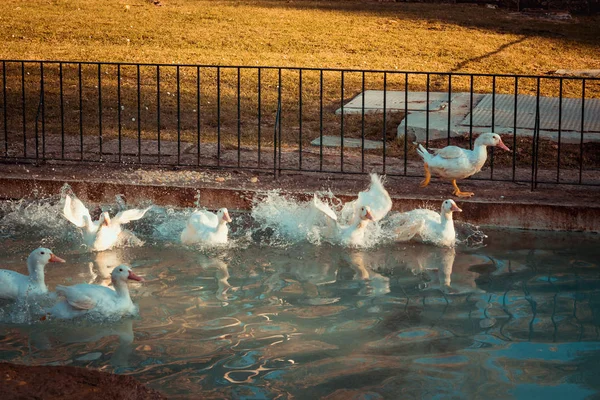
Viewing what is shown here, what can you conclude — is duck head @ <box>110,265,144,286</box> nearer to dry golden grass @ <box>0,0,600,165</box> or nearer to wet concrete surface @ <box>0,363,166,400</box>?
wet concrete surface @ <box>0,363,166,400</box>

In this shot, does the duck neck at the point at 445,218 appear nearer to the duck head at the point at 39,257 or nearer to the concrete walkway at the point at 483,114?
the concrete walkway at the point at 483,114

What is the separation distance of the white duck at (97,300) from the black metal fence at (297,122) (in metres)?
2.82

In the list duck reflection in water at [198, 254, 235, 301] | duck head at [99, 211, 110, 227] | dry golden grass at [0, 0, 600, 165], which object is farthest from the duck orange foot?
duck head at [99, 211, 110, 227]

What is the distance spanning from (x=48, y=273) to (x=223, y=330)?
190 cm

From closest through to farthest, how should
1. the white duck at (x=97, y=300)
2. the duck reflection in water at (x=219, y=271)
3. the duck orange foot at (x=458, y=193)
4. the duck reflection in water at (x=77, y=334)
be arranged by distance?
the duck reflection in water at (x=77, y=334) < the white duck at (x=97, y=300) < the duck reflection in water at (x=219, y=271) < the duck orange foot at (x=458, y=193)

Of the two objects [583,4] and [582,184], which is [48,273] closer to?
[582,184]

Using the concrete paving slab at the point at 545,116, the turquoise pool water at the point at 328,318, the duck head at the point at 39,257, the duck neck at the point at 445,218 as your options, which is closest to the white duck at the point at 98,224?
the turquoise pool water at the point at 328,318

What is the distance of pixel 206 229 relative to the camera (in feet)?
25.3

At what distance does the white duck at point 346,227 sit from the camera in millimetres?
7781

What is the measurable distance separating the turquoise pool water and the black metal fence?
57.0 inches

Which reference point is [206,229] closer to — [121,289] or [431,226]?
[121,289]

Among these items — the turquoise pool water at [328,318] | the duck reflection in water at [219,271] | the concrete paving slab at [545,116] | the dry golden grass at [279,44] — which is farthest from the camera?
the dry golden grass at [279,44]

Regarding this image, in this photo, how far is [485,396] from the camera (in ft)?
17.0

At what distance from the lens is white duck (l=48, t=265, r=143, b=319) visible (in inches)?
246
